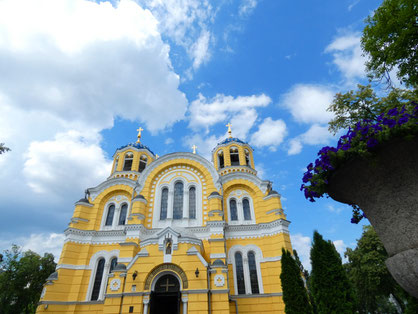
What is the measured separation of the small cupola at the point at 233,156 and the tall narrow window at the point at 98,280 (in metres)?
12.4

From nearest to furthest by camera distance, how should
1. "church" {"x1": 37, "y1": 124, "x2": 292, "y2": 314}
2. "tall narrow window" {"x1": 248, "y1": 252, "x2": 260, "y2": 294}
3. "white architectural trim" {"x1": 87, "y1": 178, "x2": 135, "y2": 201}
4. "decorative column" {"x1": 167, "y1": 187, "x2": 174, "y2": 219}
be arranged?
"church" {"x1": 37, "y1": 124, "x2": 292, "y2": 314}, "tall narrow window" {"x1": 248, "y1": 252, "x2": 260, "y2": 294}, "decorative column" {"x1": 167, "y1": 187, "x2": 174, "y2": 219}, "white architectural trim" {"x1": 87, "y1": 178, "x2": 135, "y2": 201}

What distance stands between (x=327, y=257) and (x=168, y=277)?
8903 mm

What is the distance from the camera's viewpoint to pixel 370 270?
20.1 metres

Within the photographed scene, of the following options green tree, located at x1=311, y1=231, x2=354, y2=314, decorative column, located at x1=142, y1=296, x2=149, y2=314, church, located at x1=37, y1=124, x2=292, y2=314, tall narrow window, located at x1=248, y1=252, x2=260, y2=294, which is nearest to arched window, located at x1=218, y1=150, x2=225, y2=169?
church, located at x1=37, y1=124, x2=292, y2=314

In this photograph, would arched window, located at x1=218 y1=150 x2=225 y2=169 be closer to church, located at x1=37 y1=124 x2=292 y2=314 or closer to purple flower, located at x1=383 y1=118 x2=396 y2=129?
church, located at x1=37 y1=124 x2=292 y2=314

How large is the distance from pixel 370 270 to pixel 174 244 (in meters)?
16.5

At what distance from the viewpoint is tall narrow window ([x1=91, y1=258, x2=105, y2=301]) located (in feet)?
55.8

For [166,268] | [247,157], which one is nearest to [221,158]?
[247,157]

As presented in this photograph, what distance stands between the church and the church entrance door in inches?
2.0

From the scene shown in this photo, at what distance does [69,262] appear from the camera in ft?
57.1

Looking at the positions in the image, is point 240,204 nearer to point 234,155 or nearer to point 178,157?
point 234,155

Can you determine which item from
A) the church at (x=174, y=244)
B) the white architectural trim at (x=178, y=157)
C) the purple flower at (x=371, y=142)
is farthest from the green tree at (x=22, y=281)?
the purple flower at (x=371, y=142)

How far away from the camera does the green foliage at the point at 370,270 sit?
20.0m

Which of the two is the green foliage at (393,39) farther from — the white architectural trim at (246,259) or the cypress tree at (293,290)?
the white architectural trim at (246,259)
